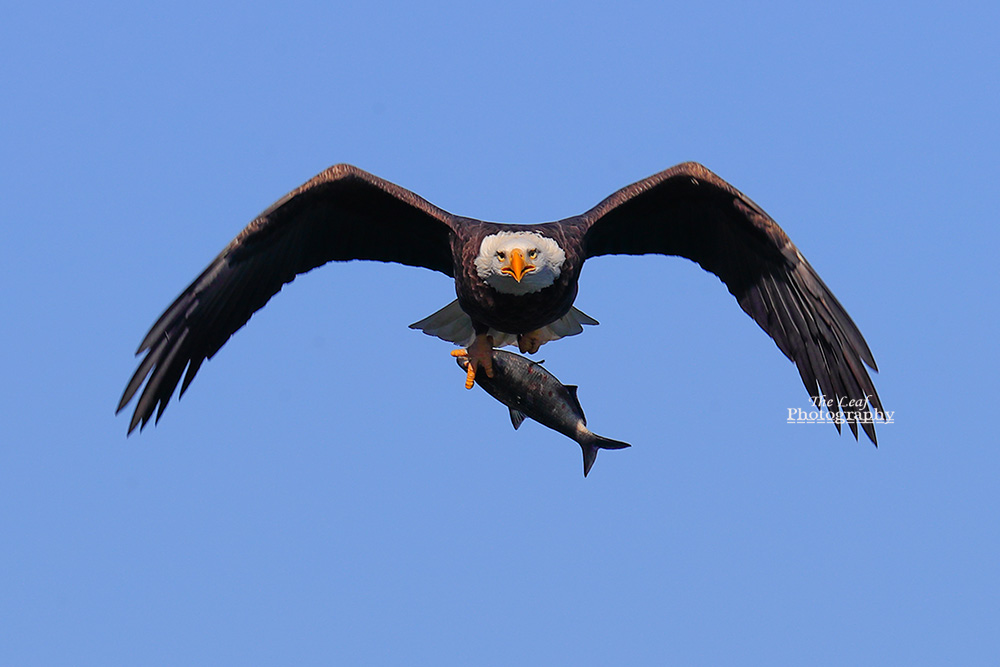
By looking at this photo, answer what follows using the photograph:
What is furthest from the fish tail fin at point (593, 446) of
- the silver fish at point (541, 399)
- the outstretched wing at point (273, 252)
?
the outstretched wing at point (273, 252)

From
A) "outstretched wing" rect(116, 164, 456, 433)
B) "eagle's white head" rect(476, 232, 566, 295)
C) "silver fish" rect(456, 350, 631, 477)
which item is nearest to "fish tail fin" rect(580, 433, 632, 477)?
"silver fish" rect(456, 350, 631, 477)

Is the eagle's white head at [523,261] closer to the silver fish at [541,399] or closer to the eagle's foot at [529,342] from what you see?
the silver fish at [541,399]

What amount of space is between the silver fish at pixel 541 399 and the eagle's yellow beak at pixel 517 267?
0.72 meters

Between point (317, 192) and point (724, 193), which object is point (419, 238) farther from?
point (724, 193)

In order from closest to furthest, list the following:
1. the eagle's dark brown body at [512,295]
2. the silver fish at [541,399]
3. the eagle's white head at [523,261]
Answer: the eagle's white head at [523,261] → the eagle's dark brown body at [512,295] → the silver fish at [541,399]

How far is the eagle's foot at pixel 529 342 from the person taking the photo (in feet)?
30.4

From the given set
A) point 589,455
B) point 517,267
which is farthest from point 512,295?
point 589,455

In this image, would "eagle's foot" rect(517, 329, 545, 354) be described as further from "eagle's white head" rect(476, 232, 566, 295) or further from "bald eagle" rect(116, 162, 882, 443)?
"eagle's white head" rect(476, 232, 566, 295)

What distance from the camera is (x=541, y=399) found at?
28.0 feet

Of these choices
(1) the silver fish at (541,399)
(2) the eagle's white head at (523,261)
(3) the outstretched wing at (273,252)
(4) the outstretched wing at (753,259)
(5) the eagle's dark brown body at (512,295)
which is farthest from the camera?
(4) the outstretched wing at (753,259)

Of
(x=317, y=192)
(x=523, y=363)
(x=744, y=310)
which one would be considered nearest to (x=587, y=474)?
(x=523, y=363)

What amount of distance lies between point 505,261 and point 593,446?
1099 millimetres

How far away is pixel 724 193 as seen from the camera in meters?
8.70

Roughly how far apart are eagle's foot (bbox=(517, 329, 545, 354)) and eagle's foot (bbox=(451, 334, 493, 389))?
0.45 m
